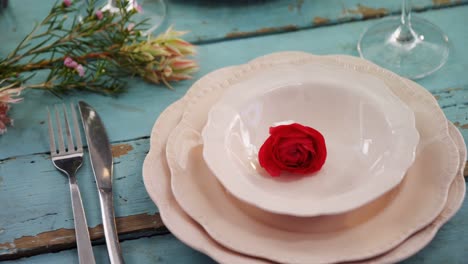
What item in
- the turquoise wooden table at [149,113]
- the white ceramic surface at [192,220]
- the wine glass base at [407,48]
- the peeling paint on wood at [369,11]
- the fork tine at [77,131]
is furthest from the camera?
the peeling paint on wood at [369,11]

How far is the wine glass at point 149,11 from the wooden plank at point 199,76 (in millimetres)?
119

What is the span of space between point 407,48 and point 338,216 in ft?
1.50

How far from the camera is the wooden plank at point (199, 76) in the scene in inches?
36.5

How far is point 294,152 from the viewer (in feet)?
2.38

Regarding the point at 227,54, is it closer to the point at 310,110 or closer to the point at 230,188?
the point at 310,110

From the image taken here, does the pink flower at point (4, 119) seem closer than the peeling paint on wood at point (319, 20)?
Yes

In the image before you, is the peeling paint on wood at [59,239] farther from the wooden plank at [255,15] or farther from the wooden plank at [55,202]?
the wooden plank at [255,15]

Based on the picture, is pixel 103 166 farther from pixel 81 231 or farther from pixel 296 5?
pixel 296 5

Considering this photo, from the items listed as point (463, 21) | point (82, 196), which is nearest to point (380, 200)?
point (82, 196)

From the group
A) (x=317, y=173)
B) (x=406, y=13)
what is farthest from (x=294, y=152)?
(x=406, y=13)

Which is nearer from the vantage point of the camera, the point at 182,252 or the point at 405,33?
the point at 182,252

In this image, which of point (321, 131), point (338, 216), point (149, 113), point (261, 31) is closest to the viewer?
point (338, 216)

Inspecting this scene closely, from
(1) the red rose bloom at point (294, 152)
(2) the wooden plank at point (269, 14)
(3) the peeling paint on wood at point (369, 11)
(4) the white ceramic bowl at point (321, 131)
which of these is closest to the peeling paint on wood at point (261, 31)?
(2) the wooden plank at point (269, 14)

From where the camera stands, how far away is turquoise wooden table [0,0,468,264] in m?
0.77
